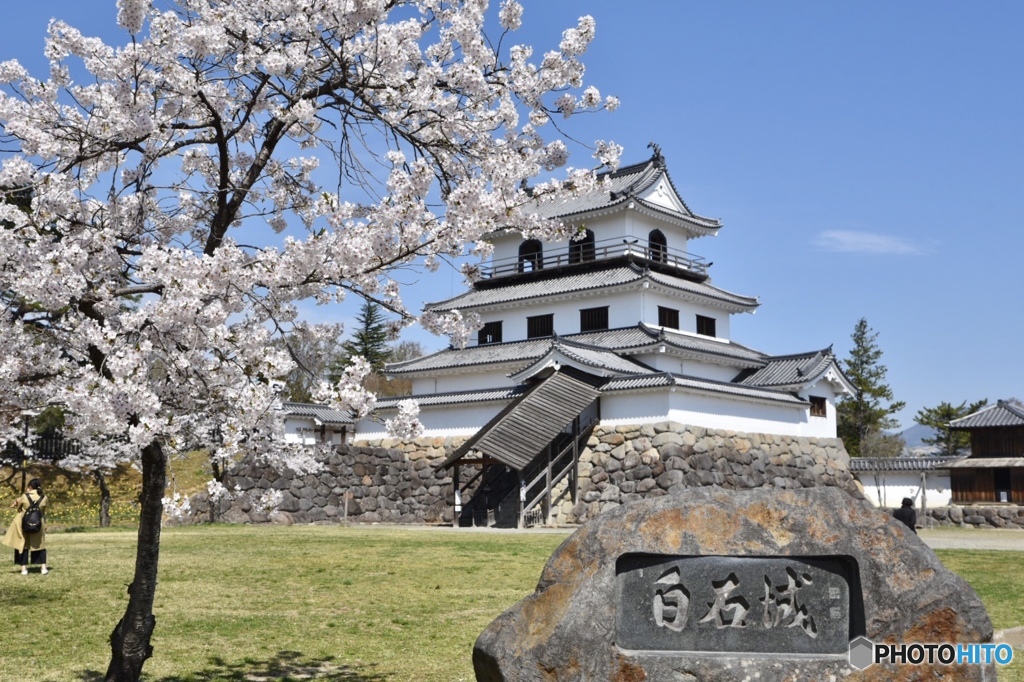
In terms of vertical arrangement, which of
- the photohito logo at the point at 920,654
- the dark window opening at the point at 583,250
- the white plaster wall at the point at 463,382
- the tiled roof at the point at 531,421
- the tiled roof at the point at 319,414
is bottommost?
the photohito logo at the point at 920,654

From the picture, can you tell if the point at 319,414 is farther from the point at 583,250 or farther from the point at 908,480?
the point at 908,480

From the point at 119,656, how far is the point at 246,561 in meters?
8.82

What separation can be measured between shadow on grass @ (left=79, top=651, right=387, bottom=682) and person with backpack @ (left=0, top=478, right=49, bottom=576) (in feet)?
21.4

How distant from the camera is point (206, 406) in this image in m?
6.64

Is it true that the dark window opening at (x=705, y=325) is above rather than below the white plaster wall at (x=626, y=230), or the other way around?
below

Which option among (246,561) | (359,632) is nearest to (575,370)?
(246,561)

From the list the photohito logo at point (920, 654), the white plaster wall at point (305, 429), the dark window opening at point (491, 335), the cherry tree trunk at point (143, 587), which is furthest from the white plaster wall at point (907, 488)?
the cherry tree trunk at point (143, 587)

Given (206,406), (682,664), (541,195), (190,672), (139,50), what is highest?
(139,50)

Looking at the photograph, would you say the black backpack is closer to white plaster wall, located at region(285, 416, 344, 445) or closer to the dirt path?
the dirt path

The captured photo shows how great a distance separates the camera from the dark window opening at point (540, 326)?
1414 inches

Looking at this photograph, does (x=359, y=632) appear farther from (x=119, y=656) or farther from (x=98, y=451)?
(x=98, y=451)

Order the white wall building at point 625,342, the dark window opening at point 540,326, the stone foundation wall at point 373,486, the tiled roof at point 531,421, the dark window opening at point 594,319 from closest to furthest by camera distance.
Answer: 1. the tiled roof at point 531,421
2. the stone foundation wall at point 373,486
3. the white wall building at point 625,342
4. the dark window opening at point 594,319
5. the dark window opening at point 540,326

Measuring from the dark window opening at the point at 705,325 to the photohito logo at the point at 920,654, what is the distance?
31.7 meters

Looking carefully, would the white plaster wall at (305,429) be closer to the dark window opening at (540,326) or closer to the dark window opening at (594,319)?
the dark window opening at (540,326)
